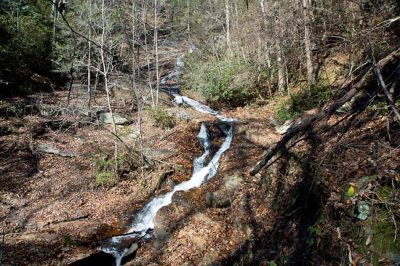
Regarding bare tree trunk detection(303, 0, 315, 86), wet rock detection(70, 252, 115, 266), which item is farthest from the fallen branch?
bare tree trunk detection(303, 0, 315, 86)

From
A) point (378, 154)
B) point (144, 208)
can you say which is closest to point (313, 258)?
point (378, 154)

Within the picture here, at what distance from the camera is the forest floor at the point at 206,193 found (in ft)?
16.6

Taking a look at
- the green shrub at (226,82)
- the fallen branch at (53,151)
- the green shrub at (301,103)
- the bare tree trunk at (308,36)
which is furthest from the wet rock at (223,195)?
the green shrub at (226,82)

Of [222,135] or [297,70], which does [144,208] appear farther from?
[297,70]

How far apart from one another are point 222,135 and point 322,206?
31.9ft

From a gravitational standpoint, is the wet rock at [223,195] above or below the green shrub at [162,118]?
below

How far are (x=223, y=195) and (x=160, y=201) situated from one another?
2.56 metres

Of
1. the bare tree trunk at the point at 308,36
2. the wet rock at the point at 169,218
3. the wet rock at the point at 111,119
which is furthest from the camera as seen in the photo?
the wet rock at the point at 111,119

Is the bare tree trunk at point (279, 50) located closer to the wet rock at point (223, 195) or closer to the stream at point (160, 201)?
the stream at point (160, 201)

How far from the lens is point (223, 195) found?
9797 millimetres

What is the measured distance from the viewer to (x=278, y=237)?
6.86m

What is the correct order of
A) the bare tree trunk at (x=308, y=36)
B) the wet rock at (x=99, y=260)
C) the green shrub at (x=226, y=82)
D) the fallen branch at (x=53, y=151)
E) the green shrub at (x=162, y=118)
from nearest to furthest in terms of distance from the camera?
the wet rock at (x=99, y=260) < the bare tree trunk at (x=308, y=36) < the fallen branch at (x=53, y=151) < the green shrub at (x=162, y=118) < the green shrub at (x=226, y=82)

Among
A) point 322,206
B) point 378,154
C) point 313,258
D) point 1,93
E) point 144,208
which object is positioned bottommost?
point 144,208

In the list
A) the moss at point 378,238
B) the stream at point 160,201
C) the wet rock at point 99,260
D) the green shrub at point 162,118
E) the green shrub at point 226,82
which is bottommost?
the wet rock at point 99,260
